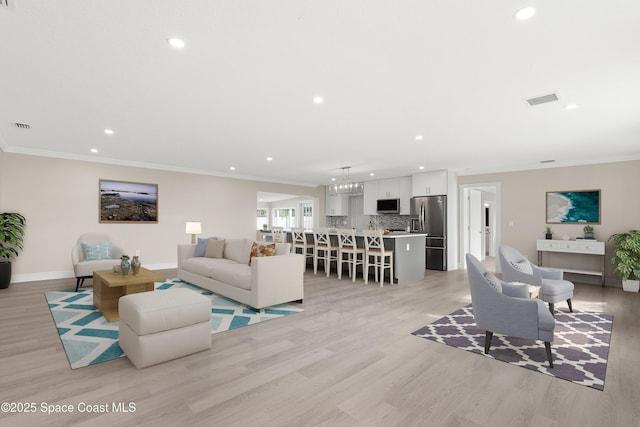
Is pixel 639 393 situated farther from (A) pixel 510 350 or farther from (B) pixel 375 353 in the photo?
(B) pixel 375 353

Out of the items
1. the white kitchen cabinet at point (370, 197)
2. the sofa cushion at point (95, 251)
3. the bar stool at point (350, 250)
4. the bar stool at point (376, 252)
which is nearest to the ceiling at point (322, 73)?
the bar stool at point (376, 252)

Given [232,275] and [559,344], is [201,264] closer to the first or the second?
[232,275]

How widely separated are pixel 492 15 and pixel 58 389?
3.86 metres

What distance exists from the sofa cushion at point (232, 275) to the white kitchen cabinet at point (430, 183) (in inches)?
214

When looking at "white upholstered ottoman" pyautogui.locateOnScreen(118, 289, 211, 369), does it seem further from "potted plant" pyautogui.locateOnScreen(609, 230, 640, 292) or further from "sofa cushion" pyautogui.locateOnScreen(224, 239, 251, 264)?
"potted plant" pyautogui.locateOnScreen(609, 230, 640, 292)

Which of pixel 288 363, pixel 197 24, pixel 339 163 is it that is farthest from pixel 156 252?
pixel 197 24

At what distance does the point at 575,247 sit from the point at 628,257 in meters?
0.77

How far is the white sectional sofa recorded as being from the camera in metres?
4.07

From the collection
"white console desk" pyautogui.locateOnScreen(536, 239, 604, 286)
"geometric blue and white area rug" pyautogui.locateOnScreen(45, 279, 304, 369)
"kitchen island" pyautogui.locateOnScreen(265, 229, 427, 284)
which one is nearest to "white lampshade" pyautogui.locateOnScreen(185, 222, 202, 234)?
"geometric blue and white area rug" pyautogui.locateOnScreen(45, 279, 304, 369)

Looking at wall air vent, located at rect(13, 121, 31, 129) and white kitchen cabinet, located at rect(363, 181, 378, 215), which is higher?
wall air vent, located at rect(13, 121, 31, 129)

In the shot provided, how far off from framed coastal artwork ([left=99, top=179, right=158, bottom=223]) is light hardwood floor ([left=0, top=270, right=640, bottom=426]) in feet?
11.3

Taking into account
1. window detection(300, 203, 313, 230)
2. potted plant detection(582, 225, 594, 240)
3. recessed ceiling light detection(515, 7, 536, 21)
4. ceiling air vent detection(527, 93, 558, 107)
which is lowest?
potted plant detection(582, 225, 594, 240)

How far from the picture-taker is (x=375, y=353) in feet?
9.45

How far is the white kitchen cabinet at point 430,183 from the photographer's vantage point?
786 cm
